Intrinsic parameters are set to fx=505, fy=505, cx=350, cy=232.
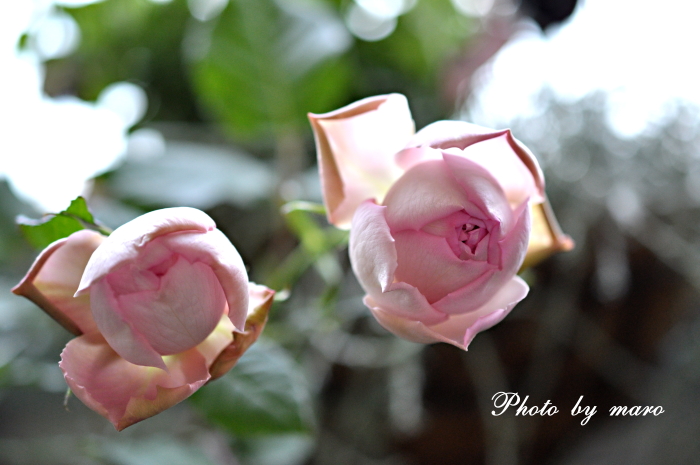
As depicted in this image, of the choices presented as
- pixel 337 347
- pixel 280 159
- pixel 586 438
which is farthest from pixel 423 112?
pixel 586 438

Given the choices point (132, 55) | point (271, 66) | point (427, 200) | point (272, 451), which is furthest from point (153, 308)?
point (132, 55)

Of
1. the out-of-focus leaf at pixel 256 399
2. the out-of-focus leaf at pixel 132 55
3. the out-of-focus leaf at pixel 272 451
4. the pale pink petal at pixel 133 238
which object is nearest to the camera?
the pale pink petal at pixel 133 238

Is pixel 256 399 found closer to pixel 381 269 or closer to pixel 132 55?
pixel 381 269

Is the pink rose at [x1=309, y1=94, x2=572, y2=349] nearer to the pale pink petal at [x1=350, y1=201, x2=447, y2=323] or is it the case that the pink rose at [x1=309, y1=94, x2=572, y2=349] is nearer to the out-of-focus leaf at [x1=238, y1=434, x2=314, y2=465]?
the pale pink petal at [x1=350, y1=201, x2=447, y2=323]

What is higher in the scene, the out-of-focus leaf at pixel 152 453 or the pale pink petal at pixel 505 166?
the pale pink petal at pixel 505 166

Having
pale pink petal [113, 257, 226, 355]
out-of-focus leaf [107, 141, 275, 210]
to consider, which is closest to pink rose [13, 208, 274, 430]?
pale pink petal [113, 257, 226, 355]

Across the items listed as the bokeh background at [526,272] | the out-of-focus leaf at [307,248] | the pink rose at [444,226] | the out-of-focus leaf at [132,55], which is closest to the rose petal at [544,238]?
the pink rose at [444,226]

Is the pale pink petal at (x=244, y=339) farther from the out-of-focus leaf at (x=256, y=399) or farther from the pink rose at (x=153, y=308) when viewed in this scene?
the out-of-focus leaf at (x=256, y=399)

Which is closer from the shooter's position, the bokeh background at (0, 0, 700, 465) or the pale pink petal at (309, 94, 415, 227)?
the pale pink petal at (309, 94, 415, 227)
